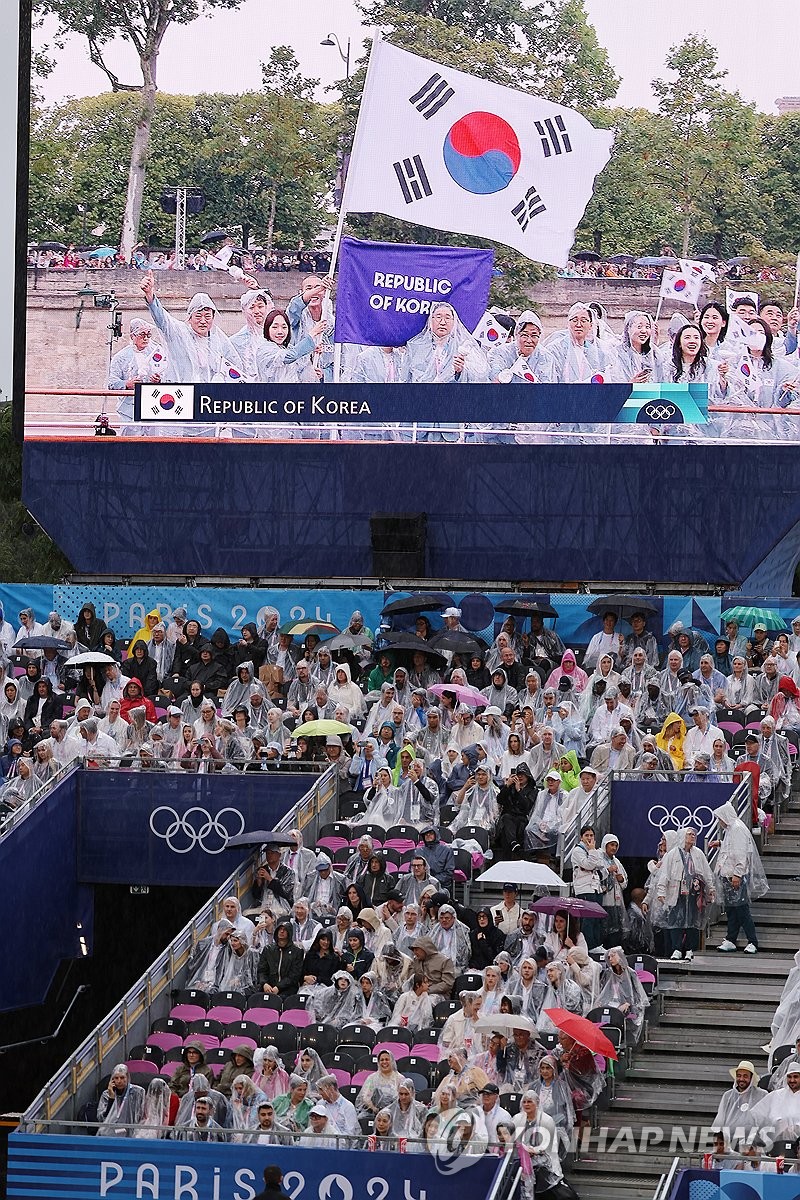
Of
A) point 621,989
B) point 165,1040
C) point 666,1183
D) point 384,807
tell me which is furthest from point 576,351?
point 666,1183

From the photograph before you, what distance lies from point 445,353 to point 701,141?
5.07 m

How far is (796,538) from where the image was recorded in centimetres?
3216

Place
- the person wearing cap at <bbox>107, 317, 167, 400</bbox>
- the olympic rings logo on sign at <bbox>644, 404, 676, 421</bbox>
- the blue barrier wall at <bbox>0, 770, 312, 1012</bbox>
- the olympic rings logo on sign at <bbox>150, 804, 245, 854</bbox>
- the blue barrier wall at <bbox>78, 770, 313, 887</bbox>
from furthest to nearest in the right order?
the person wearing cap at <bbox>107, 317, 167, 400</bbox> → the olympic rings logo on sign at <bbox>644, 404, 676, 421</bbox> → the olympic rings logo on sign at <bbox>150, 804, 245, 854</bbox> → the blue barrier wall at <bbox>78, 770, 313, 887</bbox> → the blue barrier wall at <bbox>0, 770, 312, 1012</bbox>

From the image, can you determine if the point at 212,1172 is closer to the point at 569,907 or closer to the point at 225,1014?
the point at 225,1014

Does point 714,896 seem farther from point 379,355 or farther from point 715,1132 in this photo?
point 379,355

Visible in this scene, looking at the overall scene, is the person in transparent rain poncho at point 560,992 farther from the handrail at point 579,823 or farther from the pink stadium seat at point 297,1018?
the handrail at point 579,823

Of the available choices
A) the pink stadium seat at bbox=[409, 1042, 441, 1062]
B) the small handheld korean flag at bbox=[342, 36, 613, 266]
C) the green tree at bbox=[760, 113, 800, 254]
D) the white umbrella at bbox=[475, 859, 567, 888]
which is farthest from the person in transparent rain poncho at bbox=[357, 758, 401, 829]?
the green tree at bbox=[760, 113, 800, 254]

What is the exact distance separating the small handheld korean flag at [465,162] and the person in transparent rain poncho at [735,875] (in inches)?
472

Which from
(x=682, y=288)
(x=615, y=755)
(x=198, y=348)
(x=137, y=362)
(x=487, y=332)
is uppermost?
(x=682, y=288)

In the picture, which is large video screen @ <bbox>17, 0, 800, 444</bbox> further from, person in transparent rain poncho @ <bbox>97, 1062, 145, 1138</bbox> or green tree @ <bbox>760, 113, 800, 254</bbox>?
person in transparent rain poncho @ <bbox>97, 1062, 145, 1138</bbox>

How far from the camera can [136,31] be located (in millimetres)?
33781

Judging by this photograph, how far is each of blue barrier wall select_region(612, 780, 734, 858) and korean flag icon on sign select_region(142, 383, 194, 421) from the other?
1084 cm

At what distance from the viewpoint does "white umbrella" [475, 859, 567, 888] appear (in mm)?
19453

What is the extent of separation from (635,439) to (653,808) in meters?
8.95
